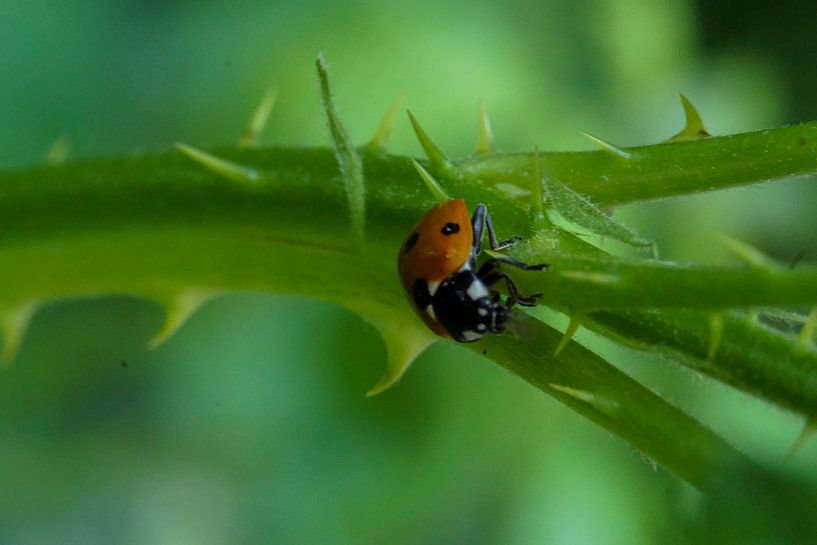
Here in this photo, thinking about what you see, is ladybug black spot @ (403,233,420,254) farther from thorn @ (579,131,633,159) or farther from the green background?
the green background

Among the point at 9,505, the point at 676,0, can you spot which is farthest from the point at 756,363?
the point at 676,0

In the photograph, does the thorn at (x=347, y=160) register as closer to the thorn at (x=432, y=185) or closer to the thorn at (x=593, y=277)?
the thorn at (x=432, y=185)

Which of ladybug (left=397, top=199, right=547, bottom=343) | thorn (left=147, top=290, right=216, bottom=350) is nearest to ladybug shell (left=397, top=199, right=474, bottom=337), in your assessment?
ladybug (left=397, top=199, right=547, bottom=343)

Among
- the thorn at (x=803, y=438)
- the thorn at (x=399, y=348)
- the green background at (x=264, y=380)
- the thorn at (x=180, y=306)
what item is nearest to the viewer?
the thorn at (x=803, y=438)

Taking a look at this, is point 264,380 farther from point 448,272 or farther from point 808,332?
point 808,332

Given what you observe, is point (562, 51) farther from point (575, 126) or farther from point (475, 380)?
point (475, 380)

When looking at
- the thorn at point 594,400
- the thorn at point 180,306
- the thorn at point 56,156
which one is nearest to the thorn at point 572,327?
the thorn at point 594,400
